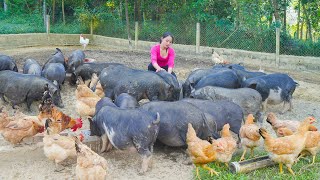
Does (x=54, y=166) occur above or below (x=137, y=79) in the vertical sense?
below

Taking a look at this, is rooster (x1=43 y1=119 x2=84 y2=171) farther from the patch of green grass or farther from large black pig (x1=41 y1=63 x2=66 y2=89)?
large black pig (x1=41 y1=63 x2=66 y2=89)

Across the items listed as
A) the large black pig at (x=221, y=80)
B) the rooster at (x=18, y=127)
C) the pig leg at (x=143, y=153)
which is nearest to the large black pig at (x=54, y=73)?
the large black pig at (x=221, y=80)

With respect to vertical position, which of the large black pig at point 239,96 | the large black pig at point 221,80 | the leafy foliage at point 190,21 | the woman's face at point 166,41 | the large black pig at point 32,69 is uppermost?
the leafy foliage at point 190,21

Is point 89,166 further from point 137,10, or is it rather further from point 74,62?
point 137,10

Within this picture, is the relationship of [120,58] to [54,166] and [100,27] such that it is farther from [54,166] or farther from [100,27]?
[54,166]

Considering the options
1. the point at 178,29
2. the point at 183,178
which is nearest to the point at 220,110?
the point at 183,178

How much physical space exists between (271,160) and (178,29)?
12022mm

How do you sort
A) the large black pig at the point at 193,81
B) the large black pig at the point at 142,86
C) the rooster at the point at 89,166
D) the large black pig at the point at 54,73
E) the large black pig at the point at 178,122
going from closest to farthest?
the rooster at the point at 89,166 → the large black pig at the point at 178,122 → the large black pig at the point at 142,86 → the large black pig at the point at 193,81 → the large black pig at the point at 54,73

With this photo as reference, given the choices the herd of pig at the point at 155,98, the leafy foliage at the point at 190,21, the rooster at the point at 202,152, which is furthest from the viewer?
the leafy foliage at the point at 190,21

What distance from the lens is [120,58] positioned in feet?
43.0

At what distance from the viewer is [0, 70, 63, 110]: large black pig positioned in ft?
22.6

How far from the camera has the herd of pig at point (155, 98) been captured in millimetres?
4492

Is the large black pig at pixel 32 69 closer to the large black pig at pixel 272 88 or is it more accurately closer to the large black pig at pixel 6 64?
the large black pig at pixel 6 64

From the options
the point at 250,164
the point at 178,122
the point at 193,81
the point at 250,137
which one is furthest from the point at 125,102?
the point at 193,81
